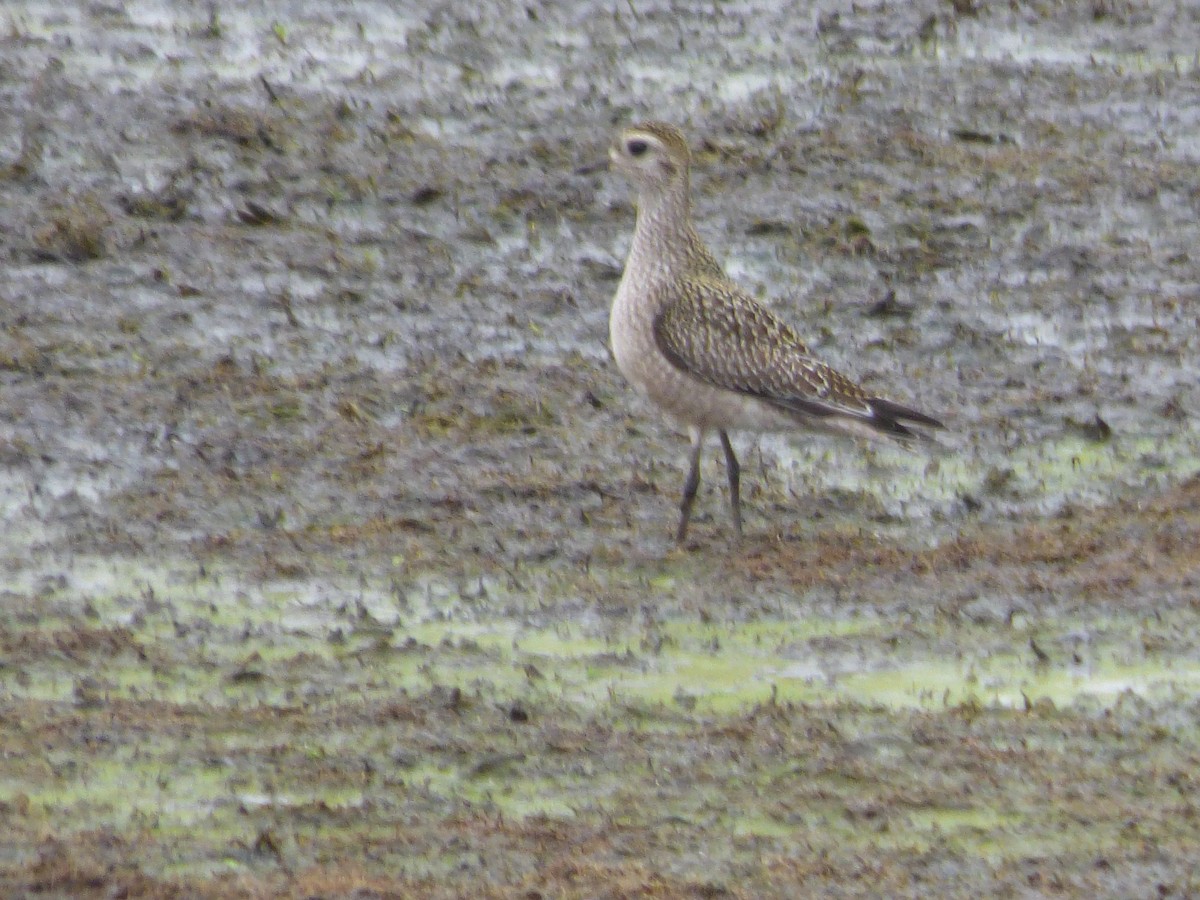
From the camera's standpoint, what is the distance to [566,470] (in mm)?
10039

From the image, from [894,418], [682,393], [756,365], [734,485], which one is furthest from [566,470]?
[894,418]

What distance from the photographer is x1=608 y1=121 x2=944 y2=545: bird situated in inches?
375

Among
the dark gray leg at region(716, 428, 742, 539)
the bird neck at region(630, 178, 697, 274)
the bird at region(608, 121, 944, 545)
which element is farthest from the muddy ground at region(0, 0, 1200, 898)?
the bird neck at region(630, 178, 697, 274)

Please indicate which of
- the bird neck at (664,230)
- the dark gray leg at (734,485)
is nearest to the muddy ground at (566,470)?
the dark gray leg at (734,485)

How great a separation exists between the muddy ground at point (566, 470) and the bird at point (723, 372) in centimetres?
37

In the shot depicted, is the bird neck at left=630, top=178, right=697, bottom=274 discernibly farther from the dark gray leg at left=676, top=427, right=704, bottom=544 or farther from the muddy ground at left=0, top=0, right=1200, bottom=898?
the muddy ground at left=0, top=0, right=1200, bottom=898

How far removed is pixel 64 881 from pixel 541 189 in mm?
7699

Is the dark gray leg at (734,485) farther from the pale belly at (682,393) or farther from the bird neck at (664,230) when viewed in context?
the bird neck at (664,230)

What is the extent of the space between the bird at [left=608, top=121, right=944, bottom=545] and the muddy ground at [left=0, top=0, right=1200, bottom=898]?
14.5 inches

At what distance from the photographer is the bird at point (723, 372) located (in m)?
9.53

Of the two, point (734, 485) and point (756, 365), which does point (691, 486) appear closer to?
point (734, 485)

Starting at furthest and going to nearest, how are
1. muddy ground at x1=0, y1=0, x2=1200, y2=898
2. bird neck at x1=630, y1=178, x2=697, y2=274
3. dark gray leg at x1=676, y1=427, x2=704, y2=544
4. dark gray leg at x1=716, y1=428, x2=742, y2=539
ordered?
bird neck at x1=630, y1=178, x2=697, y2=274 < dark gray leg at x1=716, y1=428, x2=742, y2=539 < dark gray leg at x1=676, y1=427, x2=704, y2=544 < muddy ground at x1=0, y1=0, x2=1200, y2=898

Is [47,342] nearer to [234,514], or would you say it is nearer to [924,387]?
[234,514]

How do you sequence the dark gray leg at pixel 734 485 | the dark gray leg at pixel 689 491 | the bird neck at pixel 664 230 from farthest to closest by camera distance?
the bird neck at pixel 664 230, the dark gray leg at pixel 734 485, the dark gray leg at pixel 689 491
